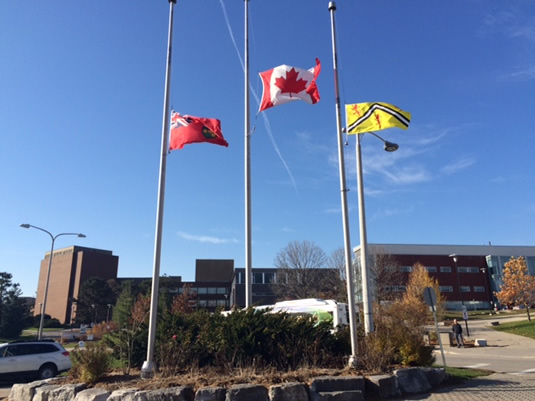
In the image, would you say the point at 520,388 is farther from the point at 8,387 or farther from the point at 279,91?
the point at 8,387

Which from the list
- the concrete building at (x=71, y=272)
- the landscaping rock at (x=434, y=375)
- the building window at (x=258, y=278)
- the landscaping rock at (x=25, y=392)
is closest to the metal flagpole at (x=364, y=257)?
the landscaping rock at (x=434, y=375)

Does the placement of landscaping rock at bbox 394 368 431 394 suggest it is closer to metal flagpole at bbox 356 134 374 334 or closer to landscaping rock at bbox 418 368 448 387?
landscaping rock at bbox 418 368 448 387

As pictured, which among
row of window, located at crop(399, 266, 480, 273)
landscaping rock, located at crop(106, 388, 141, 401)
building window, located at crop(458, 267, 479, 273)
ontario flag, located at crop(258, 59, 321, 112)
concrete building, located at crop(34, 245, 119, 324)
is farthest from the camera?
concrete building, located at crop(34, 245, 119, 324)

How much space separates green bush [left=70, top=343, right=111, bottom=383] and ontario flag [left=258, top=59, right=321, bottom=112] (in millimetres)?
8650

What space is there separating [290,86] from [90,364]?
9.91 meters

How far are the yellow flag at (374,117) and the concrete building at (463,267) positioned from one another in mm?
65058

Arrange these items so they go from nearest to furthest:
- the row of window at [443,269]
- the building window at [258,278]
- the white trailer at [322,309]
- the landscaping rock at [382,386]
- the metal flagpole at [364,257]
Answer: the landscaping rock at [382,386], the metal flagpole at [364,257], the white trailer at [322,309], the row of window at [443,269], the building window at [258,278]

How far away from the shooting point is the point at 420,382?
408 inches

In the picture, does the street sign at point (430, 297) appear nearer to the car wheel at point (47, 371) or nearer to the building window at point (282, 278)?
the car wheel at point (47, 371)

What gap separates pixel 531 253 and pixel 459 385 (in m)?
90.1

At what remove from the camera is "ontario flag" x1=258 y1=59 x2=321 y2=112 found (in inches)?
563

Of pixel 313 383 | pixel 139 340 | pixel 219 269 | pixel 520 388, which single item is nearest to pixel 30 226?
pixel 139 340

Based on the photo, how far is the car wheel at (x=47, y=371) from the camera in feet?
59.4

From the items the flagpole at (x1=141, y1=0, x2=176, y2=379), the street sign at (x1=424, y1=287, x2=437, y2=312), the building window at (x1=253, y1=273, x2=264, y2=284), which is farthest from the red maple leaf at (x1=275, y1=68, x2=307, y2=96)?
the building window at (x1=253, y1=273, x2=264, y2=284)
